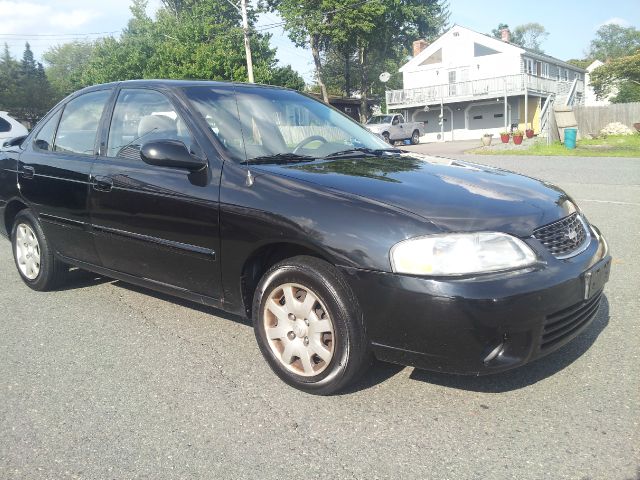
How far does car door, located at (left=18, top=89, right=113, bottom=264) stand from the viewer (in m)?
4.33

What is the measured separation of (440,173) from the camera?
343 cm

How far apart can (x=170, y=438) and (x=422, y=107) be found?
4633 cm

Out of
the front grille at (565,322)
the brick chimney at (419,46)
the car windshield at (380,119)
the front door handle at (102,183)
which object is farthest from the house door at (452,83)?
the front grille at (565,322)

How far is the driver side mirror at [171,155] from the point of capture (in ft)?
11.0

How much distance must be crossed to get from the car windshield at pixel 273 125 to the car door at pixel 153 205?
0.19 meters

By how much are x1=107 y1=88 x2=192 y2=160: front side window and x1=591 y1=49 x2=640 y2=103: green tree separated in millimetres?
59345

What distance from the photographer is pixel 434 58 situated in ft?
159

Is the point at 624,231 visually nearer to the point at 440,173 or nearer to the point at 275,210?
the point at 440,173

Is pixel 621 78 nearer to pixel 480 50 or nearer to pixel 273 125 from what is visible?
pixel 480 50

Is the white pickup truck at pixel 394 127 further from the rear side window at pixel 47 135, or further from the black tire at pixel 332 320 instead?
the black tire at pixel 332 320

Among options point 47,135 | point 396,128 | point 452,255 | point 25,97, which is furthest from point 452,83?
point 452,255

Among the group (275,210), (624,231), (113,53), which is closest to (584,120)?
(624,231)

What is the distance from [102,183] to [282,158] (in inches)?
55.1

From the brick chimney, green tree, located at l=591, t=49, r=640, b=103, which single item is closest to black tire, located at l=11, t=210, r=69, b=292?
the brick chimney
